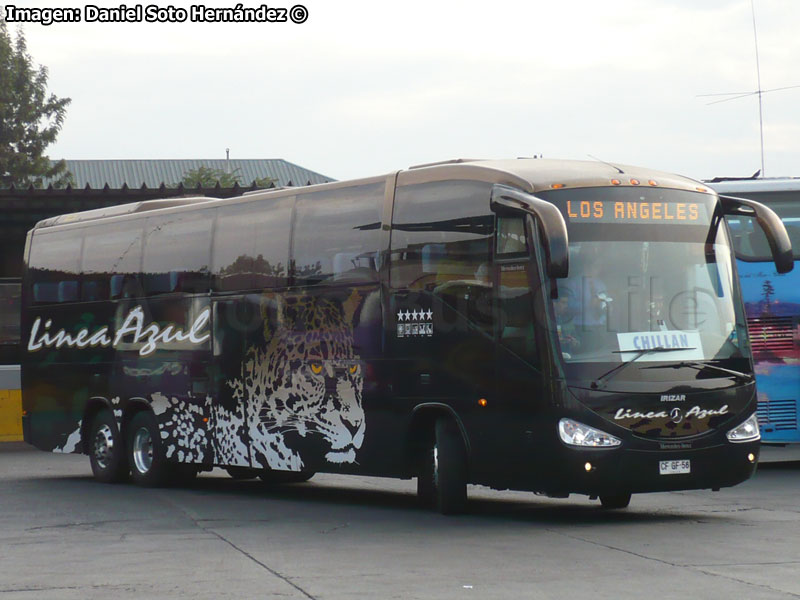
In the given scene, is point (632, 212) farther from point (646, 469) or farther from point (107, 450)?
point (107, 450)

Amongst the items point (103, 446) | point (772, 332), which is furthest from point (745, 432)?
point (103, 446)

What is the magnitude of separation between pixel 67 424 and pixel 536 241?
9.95m

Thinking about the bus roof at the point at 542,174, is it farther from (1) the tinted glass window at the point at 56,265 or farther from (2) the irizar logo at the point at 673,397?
(1) the tinted glass window at the point at 56,265

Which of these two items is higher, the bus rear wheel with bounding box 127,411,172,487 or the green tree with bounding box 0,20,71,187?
the green tree with bounding box 0,20,71,187

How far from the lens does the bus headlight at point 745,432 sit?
520 inches

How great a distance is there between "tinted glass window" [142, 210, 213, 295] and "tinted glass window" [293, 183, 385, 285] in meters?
2.23

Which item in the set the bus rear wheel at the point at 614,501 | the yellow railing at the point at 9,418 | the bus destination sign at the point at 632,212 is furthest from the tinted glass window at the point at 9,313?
the bus destination sign at the point at 632,212

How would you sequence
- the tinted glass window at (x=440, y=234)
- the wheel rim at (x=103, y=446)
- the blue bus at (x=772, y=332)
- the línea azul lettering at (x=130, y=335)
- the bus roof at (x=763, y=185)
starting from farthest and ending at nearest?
the bus roof at (x=763, y=185)
the wheel rim at (x=103, y=446)
the blue bus at (x=772, y=332)
the línea azul lettering at (x=130, y=335)
the tinted glass window at (x=440, y=234)

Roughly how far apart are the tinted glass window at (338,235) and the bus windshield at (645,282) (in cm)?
248

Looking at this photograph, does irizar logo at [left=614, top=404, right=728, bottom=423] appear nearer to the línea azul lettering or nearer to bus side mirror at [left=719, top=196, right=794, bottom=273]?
Answer: bus side mirror at [left=719, top=196, right=794, bottom=273]

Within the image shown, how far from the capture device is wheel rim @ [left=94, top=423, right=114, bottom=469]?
775 inches

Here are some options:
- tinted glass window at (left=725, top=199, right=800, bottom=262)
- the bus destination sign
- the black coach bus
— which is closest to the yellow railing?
the black coach bus

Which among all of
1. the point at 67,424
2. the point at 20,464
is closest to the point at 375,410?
the point at 67,424

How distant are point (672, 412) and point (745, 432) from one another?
0.90 meters
